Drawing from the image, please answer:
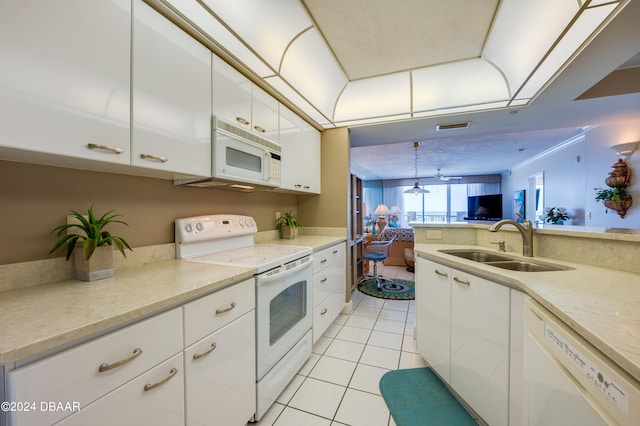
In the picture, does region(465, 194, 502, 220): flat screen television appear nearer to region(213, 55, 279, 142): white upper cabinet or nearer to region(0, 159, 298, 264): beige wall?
region(213, 55, 279, 142): white upper cabinet

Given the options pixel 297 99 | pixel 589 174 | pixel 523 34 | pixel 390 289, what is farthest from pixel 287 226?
pixel 589 174

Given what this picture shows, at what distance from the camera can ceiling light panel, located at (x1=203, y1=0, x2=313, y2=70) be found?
141 centimetres

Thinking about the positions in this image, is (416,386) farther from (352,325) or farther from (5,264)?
(5,264)

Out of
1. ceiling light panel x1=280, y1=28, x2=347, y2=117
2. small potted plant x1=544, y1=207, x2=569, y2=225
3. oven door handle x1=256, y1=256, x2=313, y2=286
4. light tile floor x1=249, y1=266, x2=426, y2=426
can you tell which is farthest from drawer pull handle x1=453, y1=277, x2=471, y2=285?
small potted plant x1=544, y1=207, x2=569, y2=225

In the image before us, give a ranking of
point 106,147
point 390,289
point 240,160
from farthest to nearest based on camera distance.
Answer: point 390,289, point 240,160, point 106,147

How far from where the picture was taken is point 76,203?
46.2 inches

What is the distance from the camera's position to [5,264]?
0.96 m

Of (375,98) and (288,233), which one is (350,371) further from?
(375,98)

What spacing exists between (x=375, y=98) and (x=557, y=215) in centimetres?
437

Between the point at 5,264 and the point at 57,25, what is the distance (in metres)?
0.91

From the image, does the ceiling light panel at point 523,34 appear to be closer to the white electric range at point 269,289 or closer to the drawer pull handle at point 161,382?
the white electric range at point 269,289

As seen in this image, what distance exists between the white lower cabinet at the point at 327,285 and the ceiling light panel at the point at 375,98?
58.0 inches

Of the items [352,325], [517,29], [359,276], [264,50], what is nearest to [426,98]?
[517,29]

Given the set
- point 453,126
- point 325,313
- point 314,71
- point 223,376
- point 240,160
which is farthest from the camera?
point 453,126
